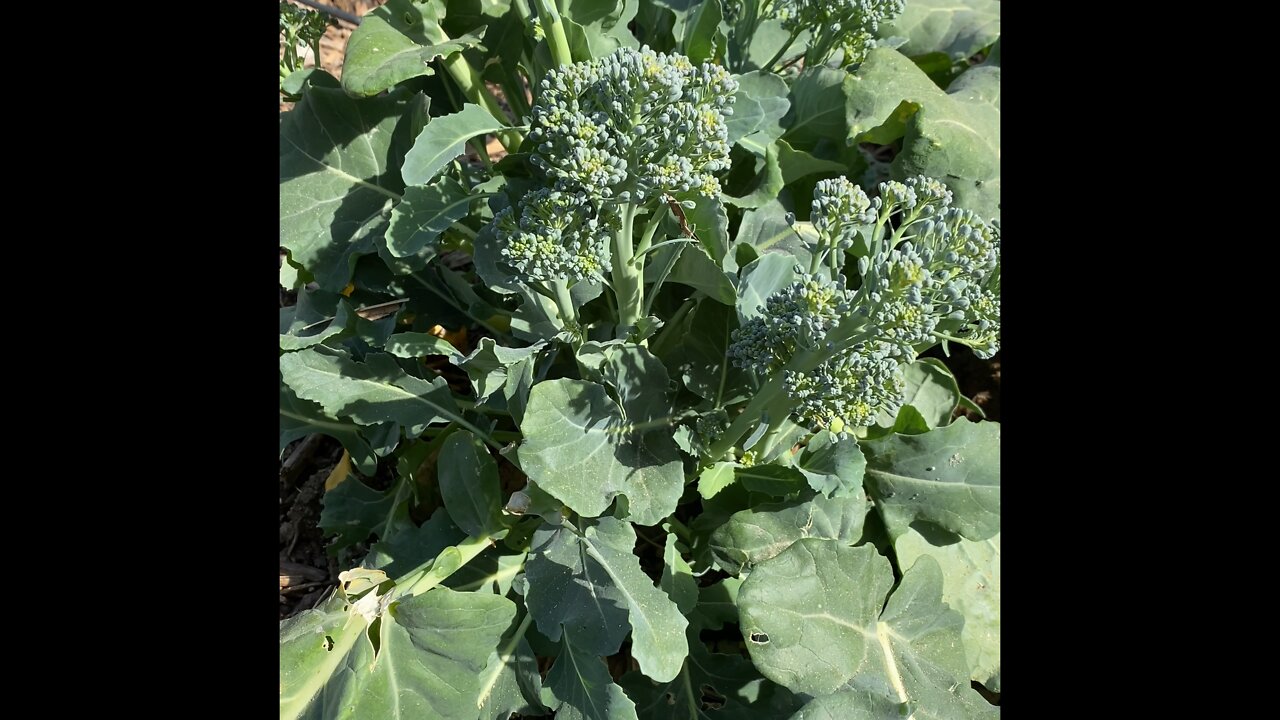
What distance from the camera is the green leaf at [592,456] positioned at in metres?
1.89

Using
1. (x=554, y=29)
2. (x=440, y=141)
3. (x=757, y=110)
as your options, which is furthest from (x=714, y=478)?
(x=554, y=29)

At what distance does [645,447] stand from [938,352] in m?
1.36

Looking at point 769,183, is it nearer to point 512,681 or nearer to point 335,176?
point 335,176

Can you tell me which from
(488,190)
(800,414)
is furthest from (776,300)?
(488,190)

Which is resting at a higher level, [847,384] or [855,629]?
[847,384]

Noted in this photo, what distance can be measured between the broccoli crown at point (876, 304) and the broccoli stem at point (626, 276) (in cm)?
29

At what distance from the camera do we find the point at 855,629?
6.19 feet

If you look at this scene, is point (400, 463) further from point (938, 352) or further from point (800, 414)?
point (938, 352)

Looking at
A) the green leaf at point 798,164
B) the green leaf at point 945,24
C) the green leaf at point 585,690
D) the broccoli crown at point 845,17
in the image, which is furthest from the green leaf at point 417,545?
the green leaf at point 945,24

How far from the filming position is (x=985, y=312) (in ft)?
5.62

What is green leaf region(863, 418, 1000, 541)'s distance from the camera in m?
2.11

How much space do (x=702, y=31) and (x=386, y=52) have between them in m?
0.84

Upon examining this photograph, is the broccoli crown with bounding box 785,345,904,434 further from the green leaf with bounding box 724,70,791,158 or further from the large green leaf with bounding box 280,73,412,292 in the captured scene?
the large green leaf with bounding box 280,73,412,292

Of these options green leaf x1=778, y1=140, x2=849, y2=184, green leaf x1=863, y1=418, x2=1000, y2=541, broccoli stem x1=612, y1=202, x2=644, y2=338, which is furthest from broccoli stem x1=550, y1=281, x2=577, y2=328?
green leaf x1=863, y1=418, x2=1000, y2=541
